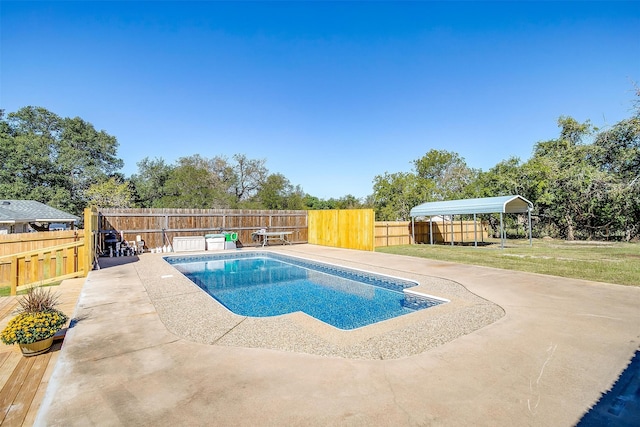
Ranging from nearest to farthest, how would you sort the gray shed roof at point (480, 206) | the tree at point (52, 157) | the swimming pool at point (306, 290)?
the swimming pool at point (306, 290) → the gray shed roof at point (480, 206) → the tree at point (52, 157)

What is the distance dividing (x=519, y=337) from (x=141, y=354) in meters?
4.36

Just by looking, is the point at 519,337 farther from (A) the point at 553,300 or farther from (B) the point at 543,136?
(B) the point at 543,136

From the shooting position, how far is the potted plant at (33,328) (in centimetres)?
324

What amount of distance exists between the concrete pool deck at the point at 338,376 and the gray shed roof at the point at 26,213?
588 inches

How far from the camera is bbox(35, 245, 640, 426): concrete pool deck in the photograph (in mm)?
2219

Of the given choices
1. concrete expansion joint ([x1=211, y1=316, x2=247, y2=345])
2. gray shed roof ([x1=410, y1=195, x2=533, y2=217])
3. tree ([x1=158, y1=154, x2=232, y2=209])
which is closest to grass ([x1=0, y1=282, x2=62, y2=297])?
concrete expansion joint ([x1=211, y1=316, x2=247, y2=345])

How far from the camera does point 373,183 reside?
25.6 metres

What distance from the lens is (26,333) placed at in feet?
10.7

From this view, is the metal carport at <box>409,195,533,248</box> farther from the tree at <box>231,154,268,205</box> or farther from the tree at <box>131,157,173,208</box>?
the tree at <box>131,157,173,208</box>

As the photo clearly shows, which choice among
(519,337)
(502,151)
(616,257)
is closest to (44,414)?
(519,337)

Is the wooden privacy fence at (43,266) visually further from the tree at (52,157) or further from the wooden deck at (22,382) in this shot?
the tree at (52,157)

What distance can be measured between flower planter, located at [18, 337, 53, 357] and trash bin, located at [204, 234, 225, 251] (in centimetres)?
1020

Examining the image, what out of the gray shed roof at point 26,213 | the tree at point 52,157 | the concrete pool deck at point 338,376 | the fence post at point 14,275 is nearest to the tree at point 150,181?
the tree at point 52,157

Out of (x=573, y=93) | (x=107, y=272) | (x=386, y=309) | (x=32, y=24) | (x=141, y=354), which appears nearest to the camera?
(x=141, y=354)
